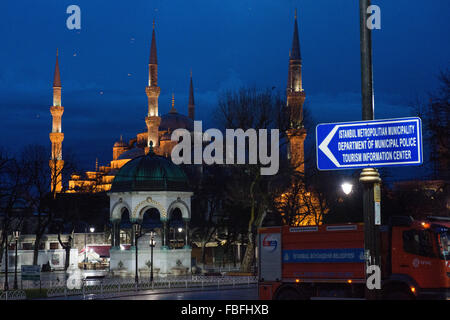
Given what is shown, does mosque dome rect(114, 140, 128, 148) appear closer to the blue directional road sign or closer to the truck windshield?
the truck windshield

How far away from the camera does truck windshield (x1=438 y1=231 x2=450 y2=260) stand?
60.7 feet

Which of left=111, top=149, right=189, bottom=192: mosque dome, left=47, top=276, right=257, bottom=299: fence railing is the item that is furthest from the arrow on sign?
left=111, top=149, right=189, bottom=192: mosque dome

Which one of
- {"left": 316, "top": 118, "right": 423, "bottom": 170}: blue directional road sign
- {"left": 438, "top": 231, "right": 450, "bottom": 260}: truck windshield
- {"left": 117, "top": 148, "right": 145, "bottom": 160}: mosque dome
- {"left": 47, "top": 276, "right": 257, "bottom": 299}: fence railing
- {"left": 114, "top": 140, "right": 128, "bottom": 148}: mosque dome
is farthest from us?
{"left": 114, "top": 140, "right": 128, "bottom": 148}: mosque dome

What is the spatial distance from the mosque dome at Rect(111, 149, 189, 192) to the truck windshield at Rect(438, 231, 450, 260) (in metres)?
28.2

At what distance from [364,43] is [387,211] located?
136 feet

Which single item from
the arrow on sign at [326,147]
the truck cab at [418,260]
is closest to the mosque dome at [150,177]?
the truck cab at [418,260]

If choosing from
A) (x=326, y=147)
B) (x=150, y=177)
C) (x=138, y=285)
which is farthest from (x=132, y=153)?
(x=326, y=147)

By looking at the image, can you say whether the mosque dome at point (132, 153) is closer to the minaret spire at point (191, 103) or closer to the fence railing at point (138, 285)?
the minaret spire at point (191, 103)

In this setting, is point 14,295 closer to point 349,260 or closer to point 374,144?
point 349,260

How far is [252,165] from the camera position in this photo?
144 ft

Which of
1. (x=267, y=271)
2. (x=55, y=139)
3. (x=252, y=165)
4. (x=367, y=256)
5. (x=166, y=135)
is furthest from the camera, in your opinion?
(x=166, y=135)
